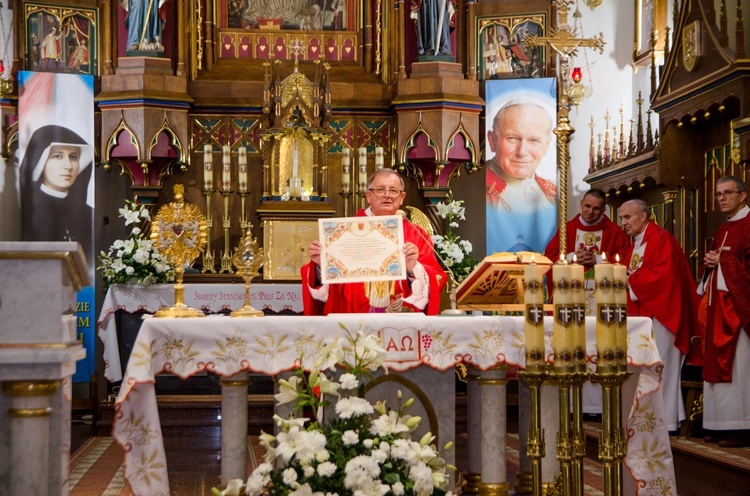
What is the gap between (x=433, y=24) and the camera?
10.8m

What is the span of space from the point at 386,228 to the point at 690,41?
5104 millimetres

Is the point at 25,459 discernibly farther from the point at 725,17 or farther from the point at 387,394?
the point at 725,17

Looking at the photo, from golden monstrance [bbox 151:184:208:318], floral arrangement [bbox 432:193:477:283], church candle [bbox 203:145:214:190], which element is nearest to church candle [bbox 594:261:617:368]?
golden monstrance [bbox 151:184:208:318]

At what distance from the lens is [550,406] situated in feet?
17.5

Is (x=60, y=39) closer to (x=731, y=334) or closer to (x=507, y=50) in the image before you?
(x=507, y=50)

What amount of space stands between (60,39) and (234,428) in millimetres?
7371

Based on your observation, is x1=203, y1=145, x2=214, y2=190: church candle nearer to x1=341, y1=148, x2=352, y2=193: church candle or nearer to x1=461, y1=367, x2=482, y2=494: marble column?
x1=341, y1=148, x2=352, y2=193: church candle

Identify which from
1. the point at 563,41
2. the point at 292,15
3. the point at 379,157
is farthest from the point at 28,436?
the point at 292,15

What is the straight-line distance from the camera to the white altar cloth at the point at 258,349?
15.7ft

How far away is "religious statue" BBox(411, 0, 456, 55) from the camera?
10.8m

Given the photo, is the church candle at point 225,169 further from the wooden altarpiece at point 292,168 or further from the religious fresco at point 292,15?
the religious fresco at point 292,15

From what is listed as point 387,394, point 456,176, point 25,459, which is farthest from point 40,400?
point 456,176

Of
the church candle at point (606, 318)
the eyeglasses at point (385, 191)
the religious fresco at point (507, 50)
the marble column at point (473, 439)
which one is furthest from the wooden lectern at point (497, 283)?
the religious fresco at point (507, 50)

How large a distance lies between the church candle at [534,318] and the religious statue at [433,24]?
726 centimetres
